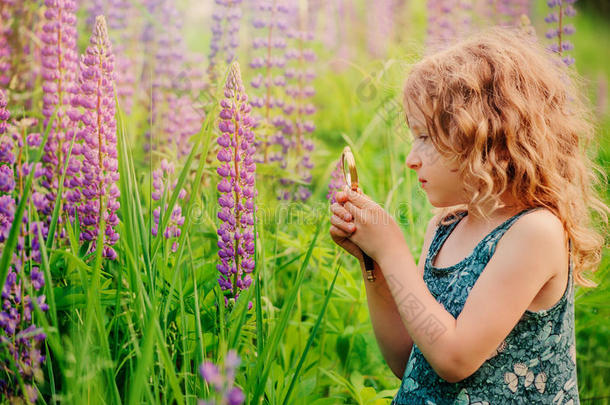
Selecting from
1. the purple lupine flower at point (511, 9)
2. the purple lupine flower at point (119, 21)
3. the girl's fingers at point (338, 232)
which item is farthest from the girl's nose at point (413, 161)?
the purple lupine flower at point (511, 9)

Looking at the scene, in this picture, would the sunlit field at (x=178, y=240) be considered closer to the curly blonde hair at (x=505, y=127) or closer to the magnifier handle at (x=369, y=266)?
the magnifier handle at (x=369, y=266)

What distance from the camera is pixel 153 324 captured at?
120 cm

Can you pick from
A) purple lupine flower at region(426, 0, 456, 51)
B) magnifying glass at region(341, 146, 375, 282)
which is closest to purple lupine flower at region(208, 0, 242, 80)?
purple lupine flower at region(426, 0, 456, 51)

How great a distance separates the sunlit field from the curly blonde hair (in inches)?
10.4

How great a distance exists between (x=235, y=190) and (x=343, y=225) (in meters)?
0.36

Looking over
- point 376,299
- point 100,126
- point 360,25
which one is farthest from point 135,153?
point 360,25

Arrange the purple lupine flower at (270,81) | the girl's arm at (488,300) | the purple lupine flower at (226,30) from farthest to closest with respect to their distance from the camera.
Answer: the purple lupine flower at (226,30), the purple lupine flower at (270,81), the girl's arm at (488,300)

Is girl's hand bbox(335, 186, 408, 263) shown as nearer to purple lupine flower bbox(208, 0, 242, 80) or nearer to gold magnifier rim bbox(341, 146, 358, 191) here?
gold magnifier rim bbox(341, 146, 358, 191)

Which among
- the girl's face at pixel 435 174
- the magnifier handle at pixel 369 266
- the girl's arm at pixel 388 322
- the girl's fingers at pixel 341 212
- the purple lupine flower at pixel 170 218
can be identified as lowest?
the girl's arm at pixel 388 322

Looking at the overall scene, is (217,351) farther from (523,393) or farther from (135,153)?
(135,153)

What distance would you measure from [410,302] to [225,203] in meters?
0.61

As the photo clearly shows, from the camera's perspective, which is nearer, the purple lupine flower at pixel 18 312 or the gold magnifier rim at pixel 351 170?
the purple lupine flower at pixel 18 312

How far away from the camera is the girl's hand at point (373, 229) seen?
1.63m

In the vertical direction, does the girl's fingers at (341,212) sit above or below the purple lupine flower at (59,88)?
below
